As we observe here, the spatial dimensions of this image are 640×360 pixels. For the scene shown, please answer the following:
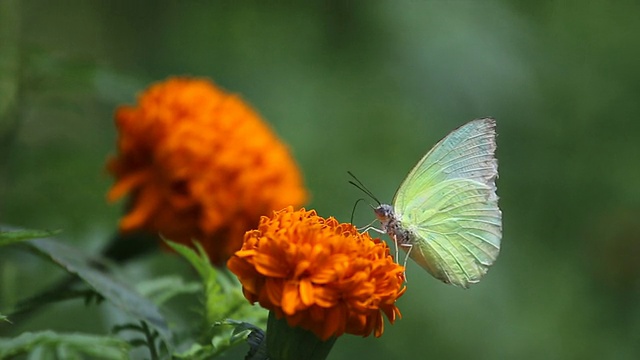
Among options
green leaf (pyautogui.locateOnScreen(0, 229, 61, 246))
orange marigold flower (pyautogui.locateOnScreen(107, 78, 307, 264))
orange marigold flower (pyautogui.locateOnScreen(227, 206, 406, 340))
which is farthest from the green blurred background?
orange marigold flower (pyautogui.locateOnScreen(227, 206, 406, 340))

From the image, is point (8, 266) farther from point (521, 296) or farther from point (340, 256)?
point (521, 296)

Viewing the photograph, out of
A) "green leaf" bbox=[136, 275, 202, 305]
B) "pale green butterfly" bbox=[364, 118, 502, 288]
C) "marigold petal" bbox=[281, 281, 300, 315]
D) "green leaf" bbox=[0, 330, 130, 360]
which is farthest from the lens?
"pale green butterfly" bbox=[364, 118, 502, 288]

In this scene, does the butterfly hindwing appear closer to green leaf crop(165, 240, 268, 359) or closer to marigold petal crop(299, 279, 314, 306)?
green leaf crop(165, 240, 268, 359)

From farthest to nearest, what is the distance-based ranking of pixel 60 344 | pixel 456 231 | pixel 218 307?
1. pixel 456 231
2. pixel 218 307
3. pixel 60 344

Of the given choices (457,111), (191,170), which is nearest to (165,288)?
(191,170)

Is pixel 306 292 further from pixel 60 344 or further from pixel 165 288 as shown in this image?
pixel 165 288

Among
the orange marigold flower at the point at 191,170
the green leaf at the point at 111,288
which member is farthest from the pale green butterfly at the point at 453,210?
the green leaf at the point at 111,288

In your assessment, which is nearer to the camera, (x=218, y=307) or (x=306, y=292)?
(x=306, y=292)
